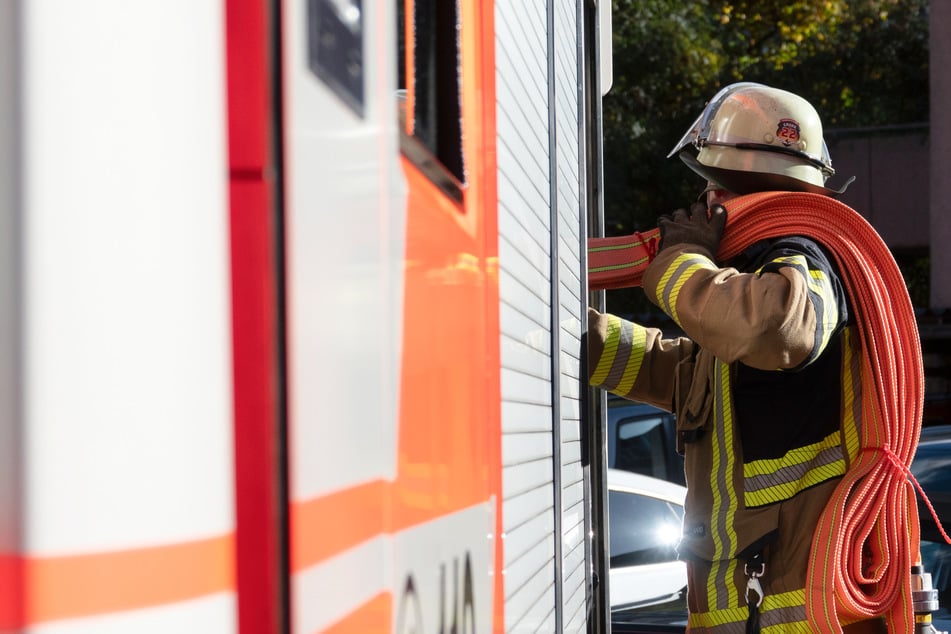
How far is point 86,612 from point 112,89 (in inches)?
13.4

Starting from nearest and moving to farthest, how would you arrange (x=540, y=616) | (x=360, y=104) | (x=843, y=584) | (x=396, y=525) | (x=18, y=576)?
(x=18, y=576), (x=360, y=104), (x=396, y=525), (x=540, y=616), (x=843, y=584)

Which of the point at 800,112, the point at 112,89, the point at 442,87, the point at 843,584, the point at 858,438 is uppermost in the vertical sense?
the point at 800,112

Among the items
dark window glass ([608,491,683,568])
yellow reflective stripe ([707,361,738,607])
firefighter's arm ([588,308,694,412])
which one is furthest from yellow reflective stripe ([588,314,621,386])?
dark window glass ([608,491,683,568])

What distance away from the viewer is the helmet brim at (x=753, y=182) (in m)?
3.39

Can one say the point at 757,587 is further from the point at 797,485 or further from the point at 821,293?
the point at 821,293

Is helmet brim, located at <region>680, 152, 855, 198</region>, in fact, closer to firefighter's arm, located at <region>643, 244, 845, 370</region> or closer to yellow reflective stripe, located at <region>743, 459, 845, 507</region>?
firefighter's arm, located at <region>643, 244, 845, 370</region>

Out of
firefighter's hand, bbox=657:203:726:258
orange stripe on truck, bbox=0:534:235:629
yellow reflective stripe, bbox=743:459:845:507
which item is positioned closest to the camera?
orange stripe on truck, bbox=0:534:235:629

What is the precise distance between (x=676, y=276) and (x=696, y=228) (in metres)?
0.22

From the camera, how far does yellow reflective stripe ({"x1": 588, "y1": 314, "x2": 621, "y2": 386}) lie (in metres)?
3.60

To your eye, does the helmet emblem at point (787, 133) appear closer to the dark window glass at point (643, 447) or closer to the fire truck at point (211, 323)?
the fire truck at point (211, 323)

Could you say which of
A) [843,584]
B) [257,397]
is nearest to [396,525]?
[257,397]

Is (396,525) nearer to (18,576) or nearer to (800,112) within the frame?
(18,576)

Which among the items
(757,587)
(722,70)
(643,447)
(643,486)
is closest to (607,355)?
(757,587)

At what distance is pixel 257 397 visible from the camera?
93 cm
